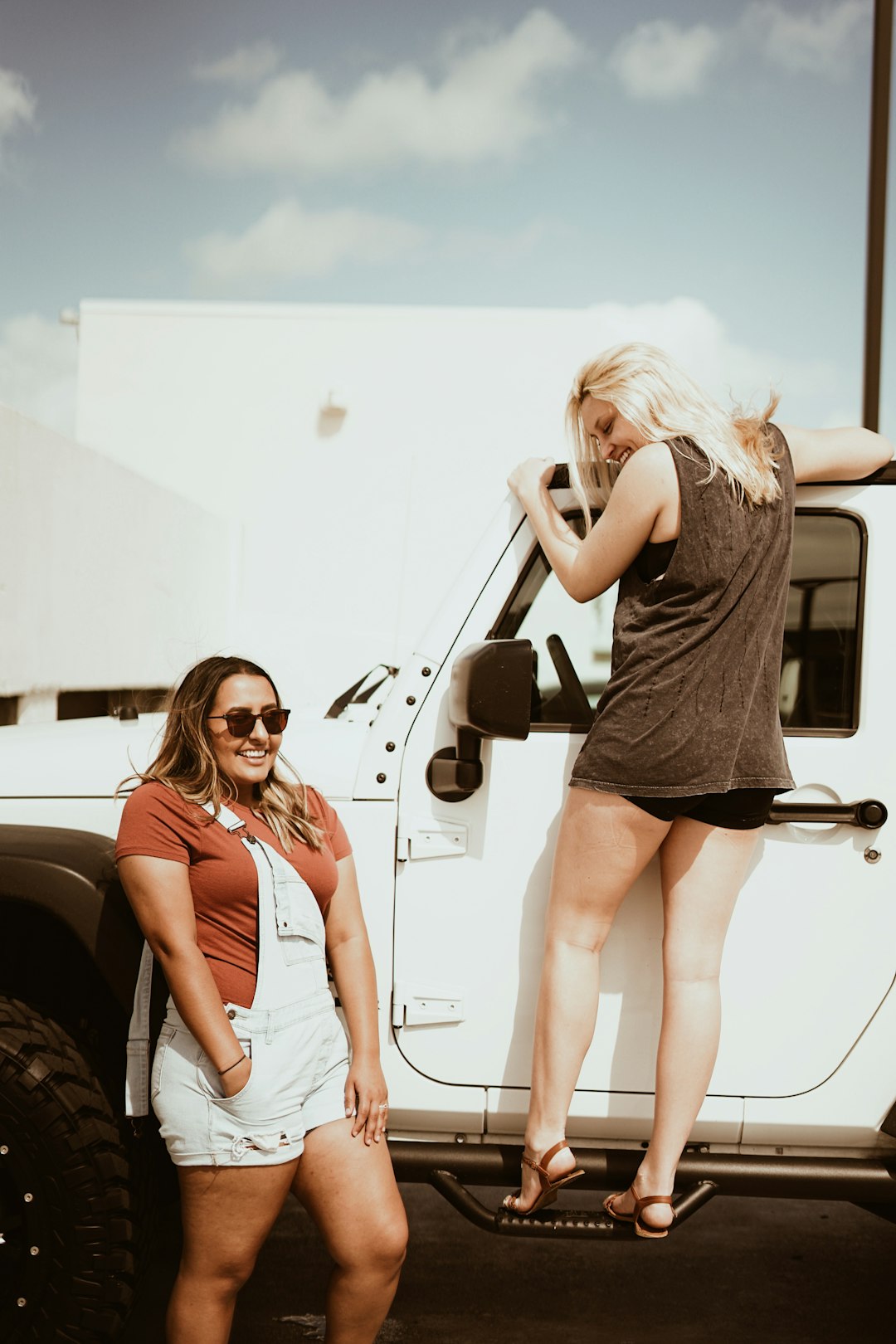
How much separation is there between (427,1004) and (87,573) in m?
5.44

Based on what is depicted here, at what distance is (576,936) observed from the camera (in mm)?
2285

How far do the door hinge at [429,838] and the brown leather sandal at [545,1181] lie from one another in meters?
0.63

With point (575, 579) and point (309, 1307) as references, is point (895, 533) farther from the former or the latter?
point (309, 1307)

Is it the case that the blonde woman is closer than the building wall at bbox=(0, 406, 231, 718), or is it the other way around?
the blonde woman

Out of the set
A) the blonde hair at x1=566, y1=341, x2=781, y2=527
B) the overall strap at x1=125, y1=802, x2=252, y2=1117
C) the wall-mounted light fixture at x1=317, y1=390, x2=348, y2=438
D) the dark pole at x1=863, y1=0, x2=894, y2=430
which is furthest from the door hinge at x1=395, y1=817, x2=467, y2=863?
the wall-mounted light fixture at x1=317, y1=390, x2=348, y2=438

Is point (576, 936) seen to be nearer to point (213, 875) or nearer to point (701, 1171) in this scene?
point (701, 1171)

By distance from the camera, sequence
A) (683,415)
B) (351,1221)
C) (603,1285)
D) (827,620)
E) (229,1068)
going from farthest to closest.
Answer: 1. (603,1285)
2. (827,620)
3. (683,415)
4. (351,1221)
5. (229,1068)

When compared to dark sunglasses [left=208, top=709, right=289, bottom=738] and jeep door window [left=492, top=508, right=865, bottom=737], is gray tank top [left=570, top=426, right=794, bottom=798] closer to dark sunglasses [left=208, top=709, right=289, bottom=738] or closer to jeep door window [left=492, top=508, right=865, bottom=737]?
jeep door window [left=492, top=508, right=865, bottom=737]

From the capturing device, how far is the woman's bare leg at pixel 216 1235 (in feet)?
6.81

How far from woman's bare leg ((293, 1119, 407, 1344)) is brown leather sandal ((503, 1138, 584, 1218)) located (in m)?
0.26

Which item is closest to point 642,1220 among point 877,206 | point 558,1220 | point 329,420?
point 558,1220

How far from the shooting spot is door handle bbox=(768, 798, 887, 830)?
2.37 metres

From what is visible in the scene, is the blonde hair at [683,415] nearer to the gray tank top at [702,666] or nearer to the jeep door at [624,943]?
the gray tank top at [702,666]

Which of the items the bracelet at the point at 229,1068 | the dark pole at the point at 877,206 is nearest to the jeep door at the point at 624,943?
the bracelet at the point at 229,1068
